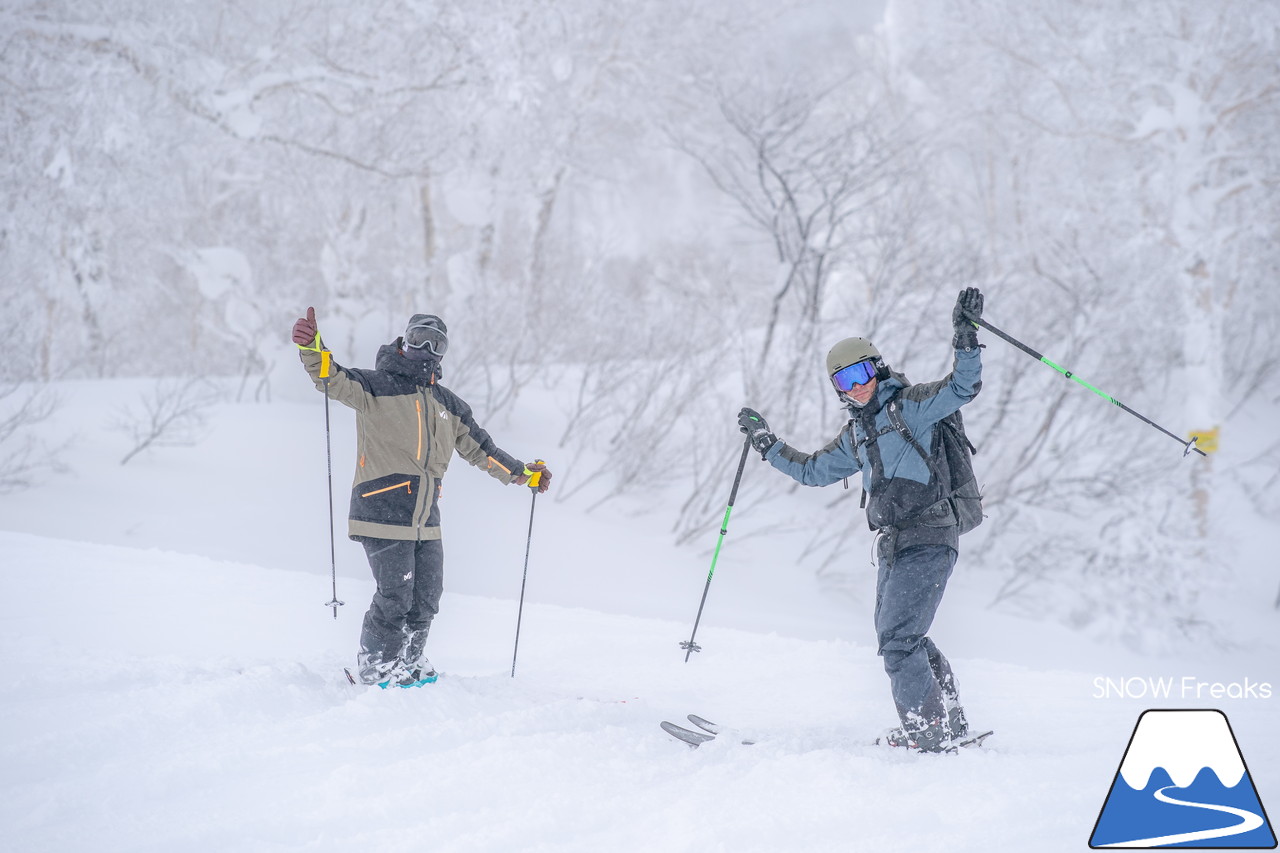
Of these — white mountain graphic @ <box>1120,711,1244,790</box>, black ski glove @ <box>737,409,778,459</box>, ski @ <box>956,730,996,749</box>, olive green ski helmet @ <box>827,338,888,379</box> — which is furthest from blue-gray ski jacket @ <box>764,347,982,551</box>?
white mountain graphic @ <box>1120,711,1244,790</box>

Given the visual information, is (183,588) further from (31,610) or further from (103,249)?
(103,249)

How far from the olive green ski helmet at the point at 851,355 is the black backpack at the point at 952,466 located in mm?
197

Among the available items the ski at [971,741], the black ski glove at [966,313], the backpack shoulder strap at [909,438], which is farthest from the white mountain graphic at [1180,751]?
the black ski glove at [966,313]

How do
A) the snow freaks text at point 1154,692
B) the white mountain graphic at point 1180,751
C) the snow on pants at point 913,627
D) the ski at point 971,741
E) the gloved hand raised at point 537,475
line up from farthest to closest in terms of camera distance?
1. the snow freaks text at point 1154,692
2. the gloved hand raised at point 537,475
3. the ski at point 971,741
4. the snow on pants at point 913,627
5. the white mountain graphic at point 1180,751

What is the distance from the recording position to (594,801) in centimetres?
274

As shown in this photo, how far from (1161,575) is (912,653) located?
10385mm

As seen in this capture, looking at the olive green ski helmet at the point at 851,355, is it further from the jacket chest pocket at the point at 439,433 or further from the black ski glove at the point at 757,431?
the jacket chest pocket at the point at 439,433

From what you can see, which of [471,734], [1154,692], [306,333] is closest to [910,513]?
[471,734]

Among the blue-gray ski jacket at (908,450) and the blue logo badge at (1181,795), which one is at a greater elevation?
the blue-gray ski jacket at (908,450)

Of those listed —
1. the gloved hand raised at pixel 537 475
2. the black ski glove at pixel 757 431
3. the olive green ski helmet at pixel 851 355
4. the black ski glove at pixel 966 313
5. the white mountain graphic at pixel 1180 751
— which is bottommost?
the white mountain graphic at pixel 1180 751

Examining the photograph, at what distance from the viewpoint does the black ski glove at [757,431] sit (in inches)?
152

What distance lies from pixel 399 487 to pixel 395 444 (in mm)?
195

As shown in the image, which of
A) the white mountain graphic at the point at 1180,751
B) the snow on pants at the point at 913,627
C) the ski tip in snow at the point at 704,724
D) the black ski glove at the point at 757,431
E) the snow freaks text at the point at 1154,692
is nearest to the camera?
the white mountain graphic at the point at 1180,751

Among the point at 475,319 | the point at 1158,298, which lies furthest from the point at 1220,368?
the point at 475,319
